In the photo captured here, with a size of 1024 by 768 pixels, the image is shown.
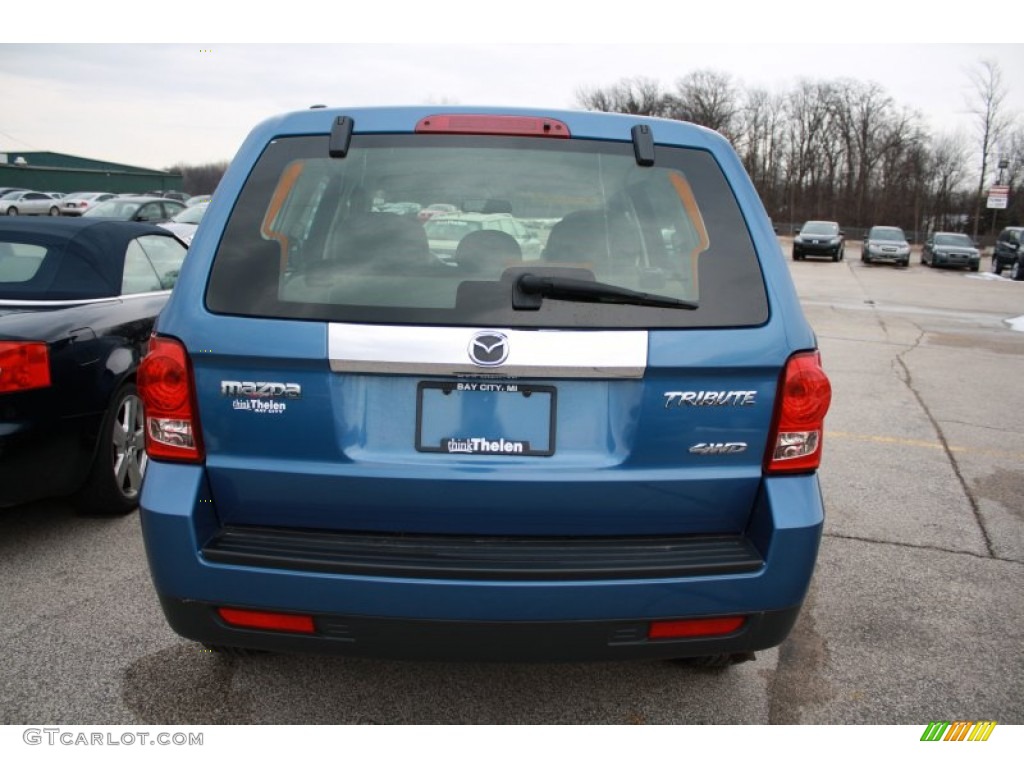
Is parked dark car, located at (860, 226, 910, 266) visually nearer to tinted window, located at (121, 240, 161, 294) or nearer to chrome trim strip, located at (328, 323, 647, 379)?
tinted window, located at (121, 240, 161, 294)

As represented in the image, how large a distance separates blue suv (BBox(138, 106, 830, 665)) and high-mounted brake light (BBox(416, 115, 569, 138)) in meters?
0.01

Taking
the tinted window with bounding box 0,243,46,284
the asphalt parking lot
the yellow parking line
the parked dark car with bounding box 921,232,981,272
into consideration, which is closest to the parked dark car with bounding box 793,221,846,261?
the parked dark car with bounding box 921,232,981,272

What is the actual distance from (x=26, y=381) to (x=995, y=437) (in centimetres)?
679

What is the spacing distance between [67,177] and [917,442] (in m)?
76.4

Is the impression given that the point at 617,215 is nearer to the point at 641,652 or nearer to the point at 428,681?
the point at 641,652

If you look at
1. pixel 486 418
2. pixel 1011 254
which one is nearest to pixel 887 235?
pixel 1011 254

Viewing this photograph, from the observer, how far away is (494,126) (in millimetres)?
2287

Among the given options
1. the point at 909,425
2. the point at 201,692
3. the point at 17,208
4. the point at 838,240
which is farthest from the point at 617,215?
the point at 17,208

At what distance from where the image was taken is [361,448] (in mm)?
2127

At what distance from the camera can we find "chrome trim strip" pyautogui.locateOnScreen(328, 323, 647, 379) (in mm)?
2051

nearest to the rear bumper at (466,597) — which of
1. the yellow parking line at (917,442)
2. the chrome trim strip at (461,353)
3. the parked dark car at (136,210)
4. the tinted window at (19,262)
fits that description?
the chrome trim strip at (461,353)

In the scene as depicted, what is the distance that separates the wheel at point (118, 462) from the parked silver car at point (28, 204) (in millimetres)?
38766

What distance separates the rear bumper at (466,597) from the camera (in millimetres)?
2064

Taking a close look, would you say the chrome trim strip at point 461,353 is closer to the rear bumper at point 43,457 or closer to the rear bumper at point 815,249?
the rear bumper at point 43,457
